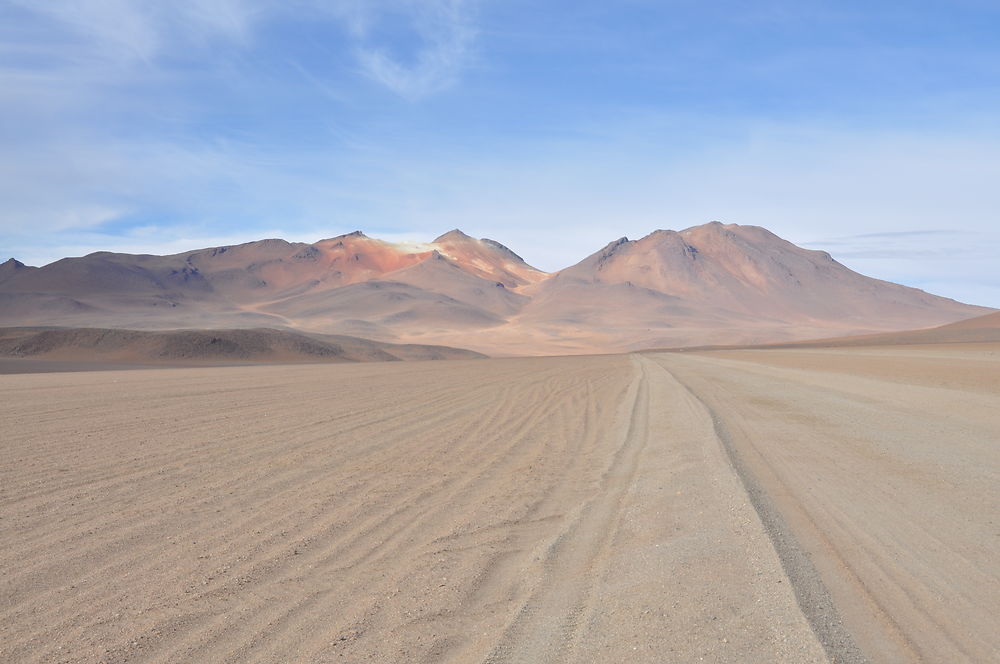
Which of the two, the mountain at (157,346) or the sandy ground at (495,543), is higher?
the mountain at (157,346)

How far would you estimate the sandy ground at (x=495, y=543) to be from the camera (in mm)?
4695

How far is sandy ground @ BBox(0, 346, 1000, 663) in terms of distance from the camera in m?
4.70

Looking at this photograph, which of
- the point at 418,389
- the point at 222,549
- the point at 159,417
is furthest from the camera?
the point at 418,389

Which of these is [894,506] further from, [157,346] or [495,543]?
[157,346]

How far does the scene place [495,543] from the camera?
676cm

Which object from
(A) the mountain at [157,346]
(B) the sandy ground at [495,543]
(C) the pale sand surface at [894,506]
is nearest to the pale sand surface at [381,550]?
(B) the sandy ground at [495,543]

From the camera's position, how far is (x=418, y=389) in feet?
82.8

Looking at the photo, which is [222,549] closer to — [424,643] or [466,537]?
[466,537]

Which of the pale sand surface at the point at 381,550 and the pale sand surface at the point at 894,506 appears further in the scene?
the pale sand surface at the point at 894,506

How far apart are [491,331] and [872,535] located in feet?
525

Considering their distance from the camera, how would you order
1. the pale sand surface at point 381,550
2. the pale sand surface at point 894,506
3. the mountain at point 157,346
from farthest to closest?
the mountain at point 157,346 < the pale sand surface at point 894,506 < the pale sand surface at point 381,550

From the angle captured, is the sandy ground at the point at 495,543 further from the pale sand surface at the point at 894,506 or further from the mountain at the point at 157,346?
the mountain at the point at 157,346

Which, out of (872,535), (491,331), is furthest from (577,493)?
(491,331)

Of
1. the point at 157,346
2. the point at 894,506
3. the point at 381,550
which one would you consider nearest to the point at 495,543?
the point at 381,550
